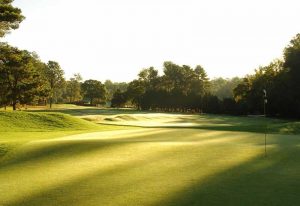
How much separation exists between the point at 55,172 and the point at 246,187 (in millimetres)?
6328

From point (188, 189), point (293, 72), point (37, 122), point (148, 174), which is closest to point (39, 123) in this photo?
point (37, 122)

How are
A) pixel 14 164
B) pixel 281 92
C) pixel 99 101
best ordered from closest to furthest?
pixel 14 164, pixel 281 92, pixel 99 101

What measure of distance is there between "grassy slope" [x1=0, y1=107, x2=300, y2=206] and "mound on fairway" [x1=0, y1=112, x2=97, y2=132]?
52.5 feet

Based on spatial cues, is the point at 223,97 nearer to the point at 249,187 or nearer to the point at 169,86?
the point at 169,86

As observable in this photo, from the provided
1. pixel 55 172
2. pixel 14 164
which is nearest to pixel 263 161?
pixel 55 172

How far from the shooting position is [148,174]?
12664mm

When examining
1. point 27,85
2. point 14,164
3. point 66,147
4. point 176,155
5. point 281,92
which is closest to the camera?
point 14,164

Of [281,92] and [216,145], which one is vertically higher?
[281,92]

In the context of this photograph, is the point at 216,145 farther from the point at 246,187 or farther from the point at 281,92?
the point at 281,92

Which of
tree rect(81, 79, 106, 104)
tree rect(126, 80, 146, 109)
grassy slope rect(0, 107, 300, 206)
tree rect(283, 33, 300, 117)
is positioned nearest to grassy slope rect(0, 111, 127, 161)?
grassy slope rect(0, 107, 300, 206)

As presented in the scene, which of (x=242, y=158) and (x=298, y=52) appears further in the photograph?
(x=298, y=52)

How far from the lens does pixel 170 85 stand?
128 m

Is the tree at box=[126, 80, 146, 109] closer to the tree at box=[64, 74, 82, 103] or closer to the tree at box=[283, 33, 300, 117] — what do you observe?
the tree at box=[64, 74, 82, 103]

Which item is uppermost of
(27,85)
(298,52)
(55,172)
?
(298,52)
